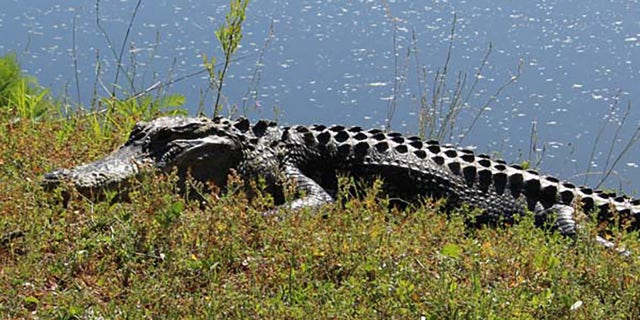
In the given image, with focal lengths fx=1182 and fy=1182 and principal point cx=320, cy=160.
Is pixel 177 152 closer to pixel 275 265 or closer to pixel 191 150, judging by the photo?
pixel 191 150

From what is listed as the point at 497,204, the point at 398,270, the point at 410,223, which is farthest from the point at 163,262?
the point at 497,204

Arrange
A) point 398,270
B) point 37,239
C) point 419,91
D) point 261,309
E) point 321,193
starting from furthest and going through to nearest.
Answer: point 419,91
point 321,193
point 37,239
point 398,270
point 261,309

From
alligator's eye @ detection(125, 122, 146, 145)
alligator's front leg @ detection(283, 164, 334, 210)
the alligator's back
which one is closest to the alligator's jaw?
alligator's eye @ detection(125, 122, 146, 145)

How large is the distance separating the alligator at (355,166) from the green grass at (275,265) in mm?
698

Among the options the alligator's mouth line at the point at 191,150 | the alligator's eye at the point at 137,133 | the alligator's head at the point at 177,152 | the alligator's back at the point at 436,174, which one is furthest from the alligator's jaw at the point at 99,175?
the alligator's back at the point at 436,174

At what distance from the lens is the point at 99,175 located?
18.8 ft

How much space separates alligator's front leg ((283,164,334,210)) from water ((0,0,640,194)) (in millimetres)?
2283

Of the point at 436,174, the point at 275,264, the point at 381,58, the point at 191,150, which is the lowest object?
the point at 381,58

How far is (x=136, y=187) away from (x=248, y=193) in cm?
114

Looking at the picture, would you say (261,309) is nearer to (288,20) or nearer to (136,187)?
(136,187)

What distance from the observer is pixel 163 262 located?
4.70 m

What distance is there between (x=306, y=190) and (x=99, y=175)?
1.19 meters

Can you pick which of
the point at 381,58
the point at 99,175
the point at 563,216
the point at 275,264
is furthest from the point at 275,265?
the point at 381,58

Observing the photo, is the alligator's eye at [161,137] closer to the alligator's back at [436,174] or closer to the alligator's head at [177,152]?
the alligator's head at [177,152]
